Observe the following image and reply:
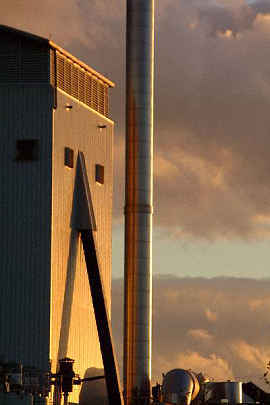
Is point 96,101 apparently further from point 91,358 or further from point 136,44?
point 91,358

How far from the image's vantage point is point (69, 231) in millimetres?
97625

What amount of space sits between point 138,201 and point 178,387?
15.0 m

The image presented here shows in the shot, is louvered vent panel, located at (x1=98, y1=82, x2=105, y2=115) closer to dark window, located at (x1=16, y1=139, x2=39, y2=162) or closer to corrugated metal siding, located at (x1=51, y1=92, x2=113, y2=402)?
corrugated metal siding, located at (x1=51, y1=92, x2=113, y2=402)

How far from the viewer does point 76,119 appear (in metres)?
99.7

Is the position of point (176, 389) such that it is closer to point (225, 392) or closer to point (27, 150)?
point (225, 392)

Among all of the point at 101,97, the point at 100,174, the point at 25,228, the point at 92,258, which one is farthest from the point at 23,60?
the point at 92,258

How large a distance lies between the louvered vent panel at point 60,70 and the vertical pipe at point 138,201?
24.9 ft

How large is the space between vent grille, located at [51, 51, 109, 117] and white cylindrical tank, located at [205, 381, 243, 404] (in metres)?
24.5

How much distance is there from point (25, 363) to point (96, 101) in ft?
77.6

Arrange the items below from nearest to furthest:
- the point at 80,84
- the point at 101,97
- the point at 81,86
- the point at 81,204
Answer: the point at 81,204
the point at 80,84
the point at 81,86
the point at 101,97

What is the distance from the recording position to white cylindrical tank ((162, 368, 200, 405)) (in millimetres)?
104188

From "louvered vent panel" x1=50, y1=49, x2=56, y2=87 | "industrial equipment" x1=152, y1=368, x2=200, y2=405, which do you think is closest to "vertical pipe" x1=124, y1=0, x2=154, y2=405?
"industrial equipment" x1=152, y1=368, x2=200, y2=405

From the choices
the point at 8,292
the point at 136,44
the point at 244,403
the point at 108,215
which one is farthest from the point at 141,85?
the point at 244,403

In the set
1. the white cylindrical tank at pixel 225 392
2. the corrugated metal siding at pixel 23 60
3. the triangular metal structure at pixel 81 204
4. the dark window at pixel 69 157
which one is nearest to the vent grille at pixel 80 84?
the corrugated metal siding at pixel 23 60
